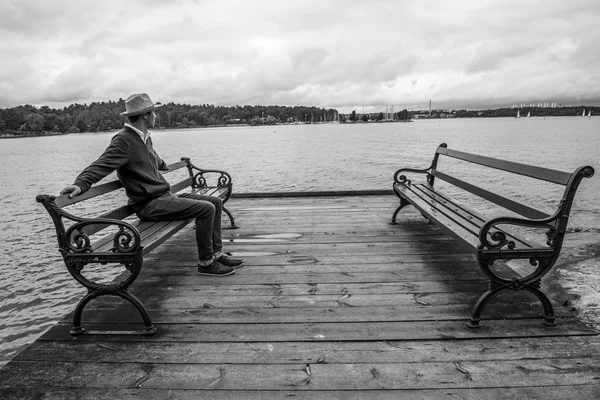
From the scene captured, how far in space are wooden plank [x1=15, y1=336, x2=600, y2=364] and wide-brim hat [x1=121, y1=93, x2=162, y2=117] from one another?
90.1 inches

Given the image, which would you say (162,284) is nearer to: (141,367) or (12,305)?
(141,367)

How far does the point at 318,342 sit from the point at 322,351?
0.42 feet

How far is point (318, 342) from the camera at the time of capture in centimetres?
315

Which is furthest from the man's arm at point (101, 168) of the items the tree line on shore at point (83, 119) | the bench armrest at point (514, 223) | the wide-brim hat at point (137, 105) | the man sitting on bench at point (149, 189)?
the tree line on shore at point (83, 119)

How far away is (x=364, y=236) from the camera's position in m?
5.81

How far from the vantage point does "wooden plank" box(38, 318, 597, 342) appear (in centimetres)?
321

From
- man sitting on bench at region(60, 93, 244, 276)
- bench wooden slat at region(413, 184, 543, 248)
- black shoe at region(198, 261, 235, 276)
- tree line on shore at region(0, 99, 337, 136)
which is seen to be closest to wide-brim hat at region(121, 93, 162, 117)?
man sitting on bench at region(60, 93, 244, 276)

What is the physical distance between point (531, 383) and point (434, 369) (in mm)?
597

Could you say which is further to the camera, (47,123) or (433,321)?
(47,123)

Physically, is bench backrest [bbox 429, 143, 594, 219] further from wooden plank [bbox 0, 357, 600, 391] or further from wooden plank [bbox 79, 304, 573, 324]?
wooden plank [bbox 0, 357, 600, 391]

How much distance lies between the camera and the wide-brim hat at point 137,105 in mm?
4203

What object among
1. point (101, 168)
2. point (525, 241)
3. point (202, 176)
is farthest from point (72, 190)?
point (525, 241)

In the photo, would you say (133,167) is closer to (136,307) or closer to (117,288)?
(117,288)

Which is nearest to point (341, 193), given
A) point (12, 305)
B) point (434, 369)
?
point (434, 369)
